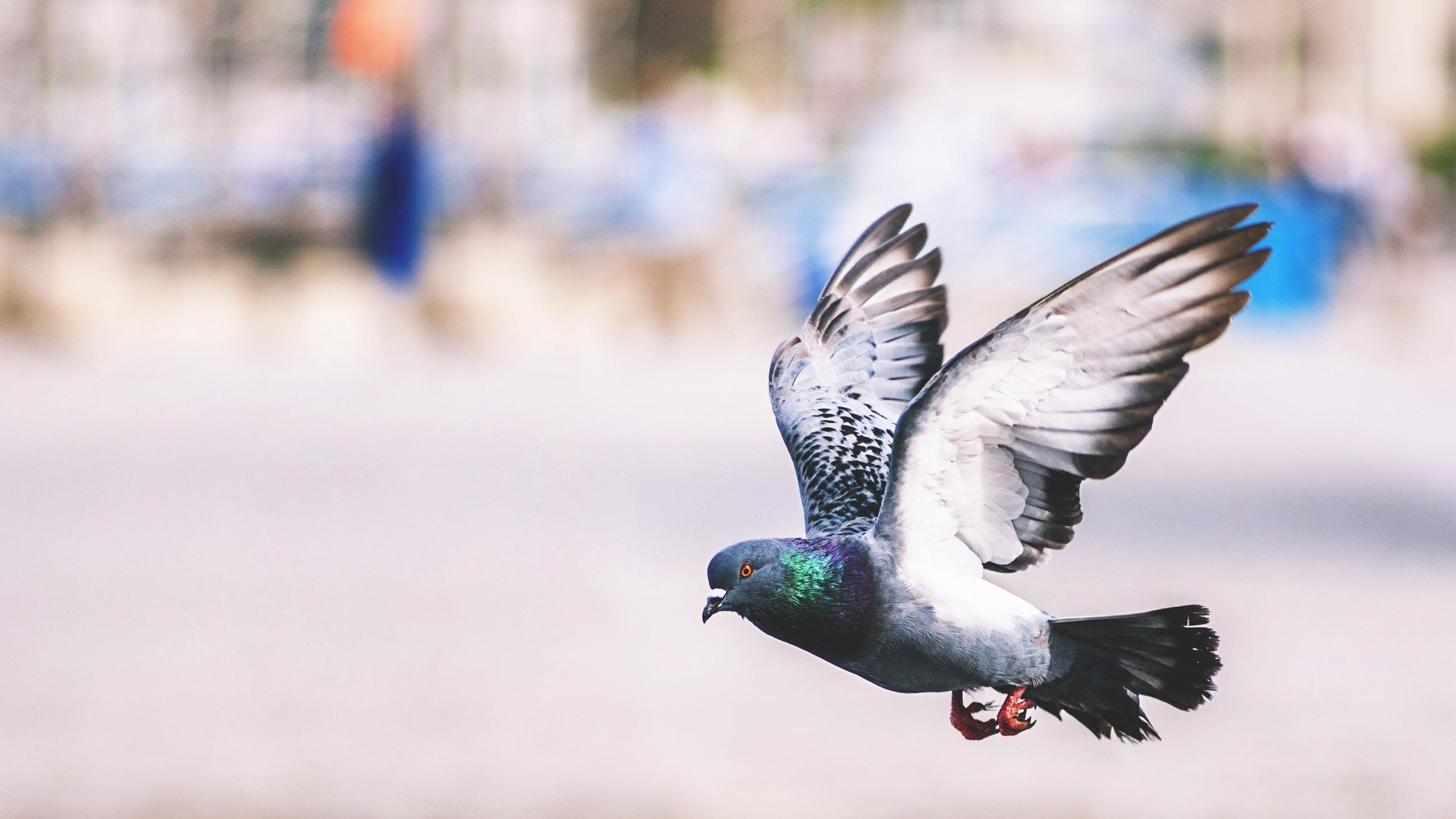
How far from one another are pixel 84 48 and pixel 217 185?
2094mm

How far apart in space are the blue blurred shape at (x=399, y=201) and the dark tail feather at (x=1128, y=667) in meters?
14.2

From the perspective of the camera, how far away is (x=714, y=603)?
1422 mm

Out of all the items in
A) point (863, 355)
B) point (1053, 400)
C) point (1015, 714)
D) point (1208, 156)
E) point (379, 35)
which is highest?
point (1208, 156)

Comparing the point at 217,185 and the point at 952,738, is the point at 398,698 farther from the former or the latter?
the point at 217,185

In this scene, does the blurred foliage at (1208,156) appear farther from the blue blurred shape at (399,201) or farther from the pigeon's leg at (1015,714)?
the pigeon's leg at (1015,714)

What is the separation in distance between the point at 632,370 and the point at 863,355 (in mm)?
14015

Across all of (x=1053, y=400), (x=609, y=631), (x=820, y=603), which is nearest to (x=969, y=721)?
(x=820, y=603)

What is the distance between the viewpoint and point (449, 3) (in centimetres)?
1645

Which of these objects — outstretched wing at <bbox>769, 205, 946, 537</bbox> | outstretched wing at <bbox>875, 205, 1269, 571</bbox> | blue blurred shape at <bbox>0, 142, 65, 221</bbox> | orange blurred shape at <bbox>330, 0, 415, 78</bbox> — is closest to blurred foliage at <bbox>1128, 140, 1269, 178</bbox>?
orange blurred shape at <bbox>330, 0, 415, 78</bbox>

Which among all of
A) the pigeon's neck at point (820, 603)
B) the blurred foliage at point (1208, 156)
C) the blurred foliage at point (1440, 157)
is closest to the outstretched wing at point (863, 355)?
the pigeon's neck at point (820, 603)

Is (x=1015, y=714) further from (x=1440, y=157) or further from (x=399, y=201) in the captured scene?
(x=1440, y=157)

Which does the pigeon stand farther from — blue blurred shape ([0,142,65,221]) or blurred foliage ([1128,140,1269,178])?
blurred foliage ([1128,140,1269,178])

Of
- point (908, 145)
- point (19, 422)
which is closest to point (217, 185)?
point (19, 422)

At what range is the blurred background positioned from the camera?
23.0 ft
